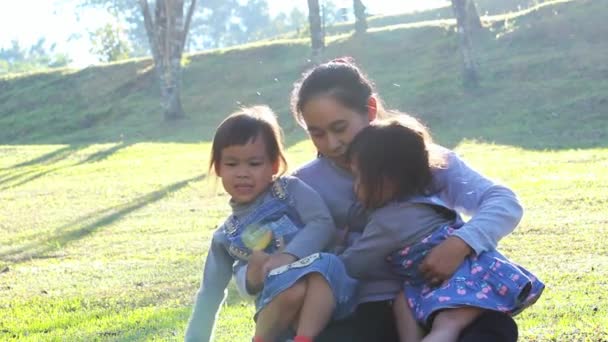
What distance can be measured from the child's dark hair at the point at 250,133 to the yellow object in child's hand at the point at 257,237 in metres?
0.30

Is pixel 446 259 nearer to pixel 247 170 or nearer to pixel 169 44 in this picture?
pixel 247 170

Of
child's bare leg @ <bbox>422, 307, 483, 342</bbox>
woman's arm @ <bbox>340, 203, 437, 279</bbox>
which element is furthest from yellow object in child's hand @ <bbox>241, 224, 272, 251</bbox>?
child's bare leg @ <bbox>422, 307, 483, 342</bbox>

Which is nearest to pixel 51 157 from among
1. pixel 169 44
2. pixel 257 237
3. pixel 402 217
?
pixel 169 44

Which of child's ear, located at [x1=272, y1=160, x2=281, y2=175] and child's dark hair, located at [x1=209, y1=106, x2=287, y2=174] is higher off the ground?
child's dark hair, located at [x1=209, y1=106, x2=287, y2=174]

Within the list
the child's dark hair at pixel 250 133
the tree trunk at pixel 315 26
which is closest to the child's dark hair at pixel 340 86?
the child's dark hair at pixel 250 133

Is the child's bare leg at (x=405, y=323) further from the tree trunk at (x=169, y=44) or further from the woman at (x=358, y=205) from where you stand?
the tree trunk at (x=169, y=44)

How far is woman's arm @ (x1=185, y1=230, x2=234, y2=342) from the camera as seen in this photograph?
4.17 metres

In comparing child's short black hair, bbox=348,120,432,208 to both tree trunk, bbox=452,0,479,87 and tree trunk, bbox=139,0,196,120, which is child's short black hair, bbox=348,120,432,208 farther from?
tree trunk, bbox=139,0,196,120

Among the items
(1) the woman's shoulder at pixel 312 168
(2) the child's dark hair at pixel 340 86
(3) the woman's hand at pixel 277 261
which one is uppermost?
(2) the child's dark hair at pixel 340 86

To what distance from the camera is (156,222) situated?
1287 centimetres

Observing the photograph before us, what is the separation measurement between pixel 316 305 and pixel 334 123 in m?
0.82

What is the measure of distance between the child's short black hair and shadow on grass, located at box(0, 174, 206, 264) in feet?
24.4

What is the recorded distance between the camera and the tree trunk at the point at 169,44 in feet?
91.9

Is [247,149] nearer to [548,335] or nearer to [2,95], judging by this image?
[548,335]
